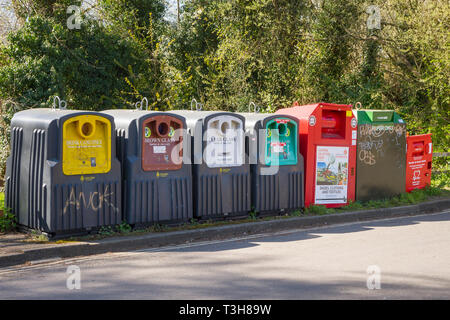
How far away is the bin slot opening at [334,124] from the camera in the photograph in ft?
29.9

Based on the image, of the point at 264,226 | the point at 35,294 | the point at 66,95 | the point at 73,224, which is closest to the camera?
the point at 35,294

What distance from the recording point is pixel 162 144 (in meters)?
7.24

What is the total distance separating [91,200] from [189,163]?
4.74 ft

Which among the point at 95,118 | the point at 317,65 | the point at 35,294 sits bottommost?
the point at 35,294

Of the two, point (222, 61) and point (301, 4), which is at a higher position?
point (301, 4)

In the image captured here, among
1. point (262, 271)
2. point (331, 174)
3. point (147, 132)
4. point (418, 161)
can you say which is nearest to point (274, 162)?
point (331, 174)

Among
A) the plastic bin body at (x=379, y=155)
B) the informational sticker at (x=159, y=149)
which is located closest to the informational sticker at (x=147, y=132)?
the informational sticker at (x=159, y=149)

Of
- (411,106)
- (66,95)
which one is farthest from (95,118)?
(411,106)

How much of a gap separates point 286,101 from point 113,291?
1132cm

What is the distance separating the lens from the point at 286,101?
613 inches

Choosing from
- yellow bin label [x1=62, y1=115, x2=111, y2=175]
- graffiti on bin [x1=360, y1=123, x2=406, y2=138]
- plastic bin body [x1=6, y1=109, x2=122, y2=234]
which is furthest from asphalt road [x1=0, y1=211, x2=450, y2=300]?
graffiti on bin [x1=360, y1=123, x2=406, y2=138]

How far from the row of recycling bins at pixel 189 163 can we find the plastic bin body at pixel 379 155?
0.02 m

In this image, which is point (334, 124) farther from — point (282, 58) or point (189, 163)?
point (282, 58)

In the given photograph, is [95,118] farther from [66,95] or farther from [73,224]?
[66,95]
